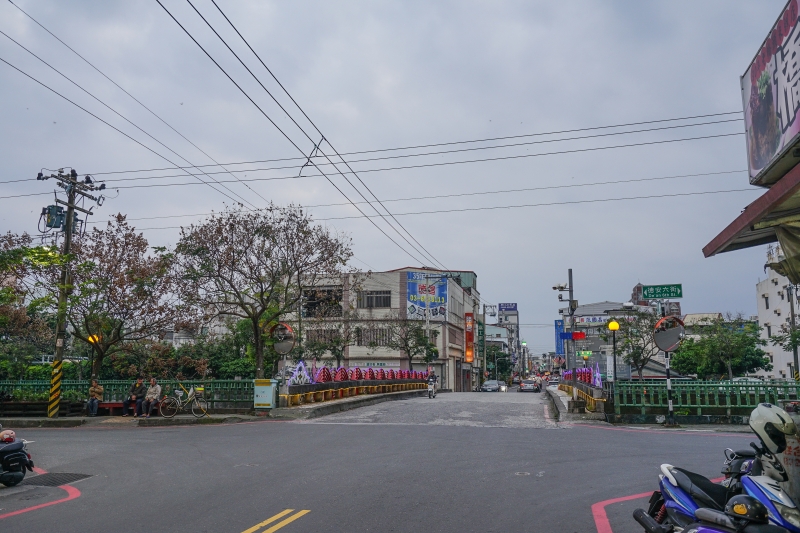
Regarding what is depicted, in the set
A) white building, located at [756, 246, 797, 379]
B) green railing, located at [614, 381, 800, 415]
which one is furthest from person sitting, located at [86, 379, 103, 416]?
white building, located at [756, 246, 797, 379]

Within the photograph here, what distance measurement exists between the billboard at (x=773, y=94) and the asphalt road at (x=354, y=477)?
4.62 metres

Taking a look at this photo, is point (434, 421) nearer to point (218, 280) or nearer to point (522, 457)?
point (522, 457)

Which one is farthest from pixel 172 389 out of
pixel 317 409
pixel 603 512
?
pixel 603 512

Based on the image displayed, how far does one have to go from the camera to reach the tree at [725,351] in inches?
1953

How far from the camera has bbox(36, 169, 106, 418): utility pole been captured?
23.2 meters

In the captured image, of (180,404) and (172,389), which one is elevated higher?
(172,389)

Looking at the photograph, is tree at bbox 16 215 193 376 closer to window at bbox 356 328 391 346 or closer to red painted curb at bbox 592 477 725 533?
red painted curb at bbox 592 477 725 533

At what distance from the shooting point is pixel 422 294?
65.0m

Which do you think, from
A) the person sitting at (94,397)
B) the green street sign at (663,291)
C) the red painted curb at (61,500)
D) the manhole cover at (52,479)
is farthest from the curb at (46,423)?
the green street sign at (663,291)

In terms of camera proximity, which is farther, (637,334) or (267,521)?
(637,334)

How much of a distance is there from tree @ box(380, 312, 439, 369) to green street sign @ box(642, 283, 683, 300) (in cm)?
3776

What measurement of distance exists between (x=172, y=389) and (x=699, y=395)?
58.1ft

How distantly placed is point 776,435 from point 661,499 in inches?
61.0

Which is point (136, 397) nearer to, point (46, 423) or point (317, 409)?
point (46, 423)
